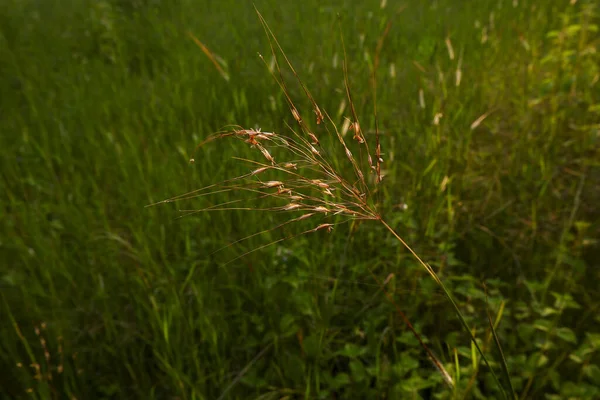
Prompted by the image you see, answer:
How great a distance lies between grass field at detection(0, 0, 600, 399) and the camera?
5.08 feet

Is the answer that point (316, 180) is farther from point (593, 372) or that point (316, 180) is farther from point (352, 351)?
point (593, 372)

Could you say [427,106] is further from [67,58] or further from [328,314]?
[67,58]

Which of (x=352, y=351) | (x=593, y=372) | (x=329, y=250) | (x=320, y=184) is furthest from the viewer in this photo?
(x=329, y=250)

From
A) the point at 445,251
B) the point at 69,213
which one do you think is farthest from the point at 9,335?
the point at 445,251

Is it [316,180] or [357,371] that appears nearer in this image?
→ [316,180]

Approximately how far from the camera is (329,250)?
1842 millimetres

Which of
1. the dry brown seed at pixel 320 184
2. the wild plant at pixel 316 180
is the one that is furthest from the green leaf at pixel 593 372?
the dry brown seed at pixel 320 184

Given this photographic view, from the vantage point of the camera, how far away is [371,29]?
10.9 ft

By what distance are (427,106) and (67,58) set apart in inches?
108

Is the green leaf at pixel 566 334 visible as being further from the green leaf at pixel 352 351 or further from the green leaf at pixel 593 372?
the green leaf at pixel 352 351

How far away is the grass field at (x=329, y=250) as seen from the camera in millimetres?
1548

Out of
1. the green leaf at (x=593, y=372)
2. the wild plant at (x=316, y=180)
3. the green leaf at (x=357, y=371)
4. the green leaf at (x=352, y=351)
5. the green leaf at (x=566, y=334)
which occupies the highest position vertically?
the wild plant at (x=316, y=180)

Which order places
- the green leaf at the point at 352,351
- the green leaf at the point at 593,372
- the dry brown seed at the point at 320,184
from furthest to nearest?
the green leaf at the point at 352,351 < the green leaf at the point at 593,372 < the dry brown seed at the point at 320,184

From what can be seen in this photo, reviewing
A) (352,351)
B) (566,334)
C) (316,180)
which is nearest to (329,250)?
(352,351)
